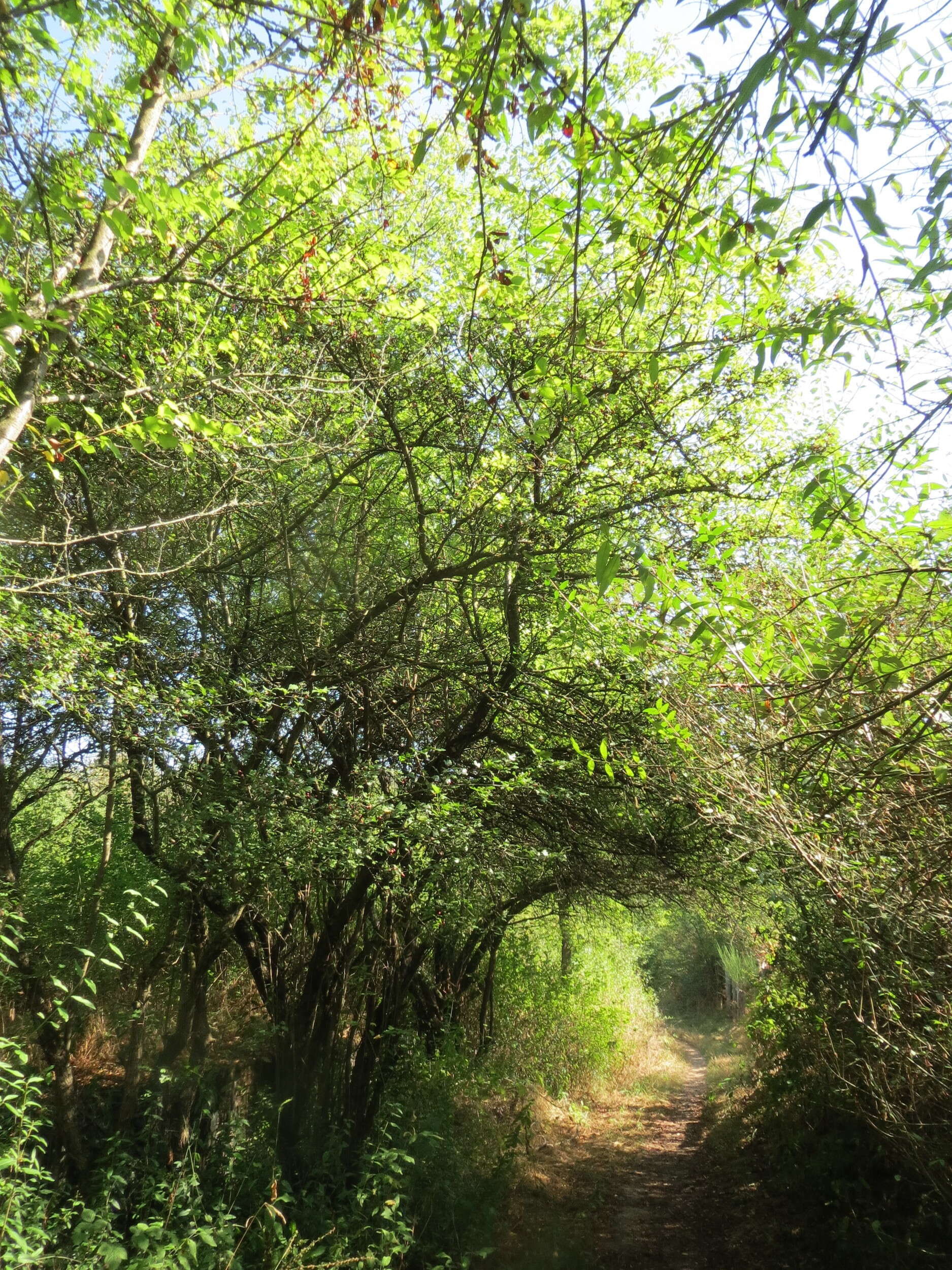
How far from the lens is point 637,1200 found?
8.44 m

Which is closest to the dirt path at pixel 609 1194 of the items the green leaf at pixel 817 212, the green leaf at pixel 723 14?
the green leaf at pixel 817 212

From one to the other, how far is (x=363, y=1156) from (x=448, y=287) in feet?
21.9

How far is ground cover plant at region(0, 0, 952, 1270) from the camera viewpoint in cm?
278

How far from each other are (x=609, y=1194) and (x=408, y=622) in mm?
6747

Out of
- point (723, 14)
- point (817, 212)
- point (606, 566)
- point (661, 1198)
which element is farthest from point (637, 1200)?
point (723, 14)

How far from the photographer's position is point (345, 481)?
6.62 metres

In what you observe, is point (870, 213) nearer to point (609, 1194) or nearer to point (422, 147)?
point (422, 147)

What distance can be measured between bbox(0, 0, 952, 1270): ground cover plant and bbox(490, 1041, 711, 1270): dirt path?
610mm

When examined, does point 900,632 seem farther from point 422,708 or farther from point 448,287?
point 422,708

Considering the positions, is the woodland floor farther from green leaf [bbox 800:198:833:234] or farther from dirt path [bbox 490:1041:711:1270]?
green leaf [bbox 800:198:833:234]

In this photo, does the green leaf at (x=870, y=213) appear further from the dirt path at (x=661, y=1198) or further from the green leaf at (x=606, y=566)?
the dirt path at (x=661, y=1198)

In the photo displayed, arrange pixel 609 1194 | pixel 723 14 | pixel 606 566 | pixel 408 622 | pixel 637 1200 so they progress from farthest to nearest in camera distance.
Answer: pixel 609 1194 → pixel 637 1200 → pixel 408 622 → pixel 606 566 → pixel 723 14

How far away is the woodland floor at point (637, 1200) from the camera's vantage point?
22.3ft

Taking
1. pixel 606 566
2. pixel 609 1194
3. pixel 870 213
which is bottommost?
pixel 609 1194
